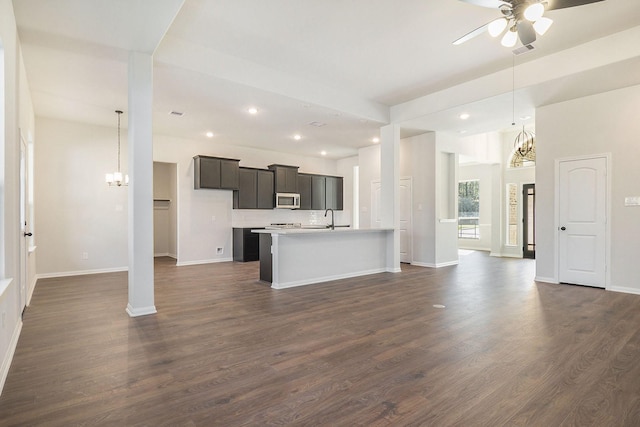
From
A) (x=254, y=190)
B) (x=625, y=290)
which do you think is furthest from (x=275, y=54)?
(x=625, y=290)

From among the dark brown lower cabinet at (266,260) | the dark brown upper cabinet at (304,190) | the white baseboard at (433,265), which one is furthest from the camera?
the dark brown upper cabinet at (304,190)

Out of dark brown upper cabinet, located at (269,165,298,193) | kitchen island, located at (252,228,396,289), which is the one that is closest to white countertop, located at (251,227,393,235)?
kitchen island, located at (252,228,396,289)

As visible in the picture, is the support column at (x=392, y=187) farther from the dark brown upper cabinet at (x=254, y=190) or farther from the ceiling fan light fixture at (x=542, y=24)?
the ceiling fan light fixture at (x=542, y=24)

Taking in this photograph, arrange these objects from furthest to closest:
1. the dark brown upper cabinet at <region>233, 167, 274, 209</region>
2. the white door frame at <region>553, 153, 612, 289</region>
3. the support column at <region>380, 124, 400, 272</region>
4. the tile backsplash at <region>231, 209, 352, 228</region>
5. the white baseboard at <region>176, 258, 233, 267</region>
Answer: the tile backsplash at <region>231, 209, 352, 228</region> < the dark brown upper cabinet at <region>233, 167, 274, 209</region> < the white baseboard at <region>176, 258, 233, 267</region> < the support column at <region>380, 124, 400, 272</region> < the white door frame at <region>553, 153, 612, 289</region>

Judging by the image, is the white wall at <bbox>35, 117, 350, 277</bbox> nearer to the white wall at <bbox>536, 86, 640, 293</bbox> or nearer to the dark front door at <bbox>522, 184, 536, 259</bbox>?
the white wall at <bbox>536, 86, 640, 293</bbox>

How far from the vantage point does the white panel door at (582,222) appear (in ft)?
16.8

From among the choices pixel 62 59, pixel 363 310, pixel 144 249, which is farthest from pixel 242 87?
pixel 363 310

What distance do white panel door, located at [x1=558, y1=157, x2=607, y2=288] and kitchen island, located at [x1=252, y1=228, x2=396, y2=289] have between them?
9.29 ft

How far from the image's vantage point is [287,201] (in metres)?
9.31

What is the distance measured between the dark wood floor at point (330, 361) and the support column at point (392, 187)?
6.33 ft

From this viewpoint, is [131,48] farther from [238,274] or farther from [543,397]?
[543,397]

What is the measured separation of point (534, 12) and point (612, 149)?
3.47 m

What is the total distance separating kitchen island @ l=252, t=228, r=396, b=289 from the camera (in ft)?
17.4

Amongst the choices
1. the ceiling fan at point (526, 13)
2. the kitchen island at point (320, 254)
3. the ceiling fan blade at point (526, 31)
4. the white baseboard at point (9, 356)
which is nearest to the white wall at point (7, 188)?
the white baseboard at point (9, 356)
